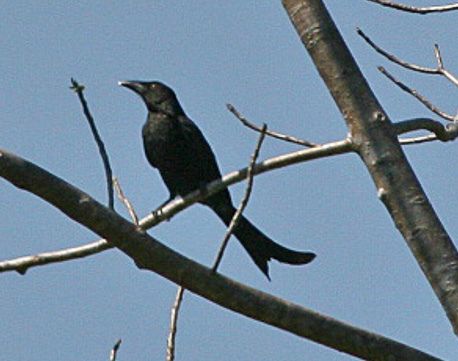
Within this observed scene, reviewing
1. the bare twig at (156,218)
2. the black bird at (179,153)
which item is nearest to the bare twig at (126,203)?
the bare twig at (156,218)

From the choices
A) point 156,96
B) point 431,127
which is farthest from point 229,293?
point 156,96

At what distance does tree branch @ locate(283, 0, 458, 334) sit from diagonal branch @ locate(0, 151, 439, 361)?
0.93 feet

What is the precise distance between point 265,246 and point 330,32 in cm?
237

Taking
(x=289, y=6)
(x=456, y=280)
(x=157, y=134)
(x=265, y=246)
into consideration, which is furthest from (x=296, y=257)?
(x=157, y=134)

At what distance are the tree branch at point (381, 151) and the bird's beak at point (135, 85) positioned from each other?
4.39 metres

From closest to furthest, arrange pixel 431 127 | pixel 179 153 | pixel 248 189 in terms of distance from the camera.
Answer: pixel 248 189, pixel 431 127, pixel 179 153

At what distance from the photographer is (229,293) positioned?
9.52 feet

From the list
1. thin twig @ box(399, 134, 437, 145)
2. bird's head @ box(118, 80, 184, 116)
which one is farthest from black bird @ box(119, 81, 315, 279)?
thin twig @ box(399, 134, 437, 145)

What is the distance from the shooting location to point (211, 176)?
6.70m

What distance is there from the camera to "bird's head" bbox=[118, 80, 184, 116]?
7.23m

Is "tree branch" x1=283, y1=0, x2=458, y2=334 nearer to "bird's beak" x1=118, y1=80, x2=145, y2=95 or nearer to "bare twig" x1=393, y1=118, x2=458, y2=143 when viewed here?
"bare twig" x1=393, y1=118, x2=458, y2=143

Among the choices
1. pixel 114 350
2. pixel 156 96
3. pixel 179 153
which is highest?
pixel 156 96

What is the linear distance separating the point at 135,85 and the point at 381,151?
15.6ft

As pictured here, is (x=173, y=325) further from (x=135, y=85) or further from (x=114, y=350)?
(x=135, y=85)
